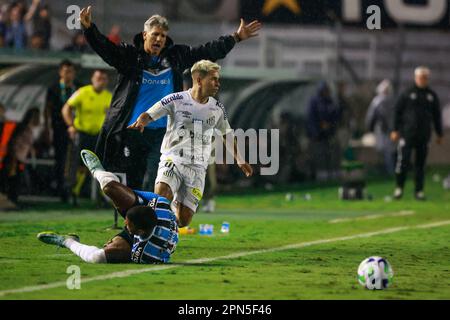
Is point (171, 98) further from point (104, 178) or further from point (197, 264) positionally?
point (197, 264)

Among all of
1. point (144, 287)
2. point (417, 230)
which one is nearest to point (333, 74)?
point (417, 230)

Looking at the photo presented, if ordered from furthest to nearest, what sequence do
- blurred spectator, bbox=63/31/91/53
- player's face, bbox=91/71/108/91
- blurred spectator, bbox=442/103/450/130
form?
blurred spectator, bbox=442/103/450/130
blurred spectator, bbox=63/31/91/53
player's face, bbox=91/71/108/91

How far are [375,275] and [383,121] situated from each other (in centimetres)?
2105

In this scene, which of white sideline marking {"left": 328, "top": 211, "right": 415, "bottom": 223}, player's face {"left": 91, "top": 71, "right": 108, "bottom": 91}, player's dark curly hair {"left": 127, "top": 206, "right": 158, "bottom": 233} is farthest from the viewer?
player's face {"left": 91, "top": 71, "right": 108, "bottom": 91}

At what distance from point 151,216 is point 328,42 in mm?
26896

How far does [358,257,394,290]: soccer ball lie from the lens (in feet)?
34.6

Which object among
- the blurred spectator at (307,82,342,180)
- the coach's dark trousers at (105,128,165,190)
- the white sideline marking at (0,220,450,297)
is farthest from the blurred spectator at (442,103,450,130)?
the coach's dark trousers at (105,128,165,190)

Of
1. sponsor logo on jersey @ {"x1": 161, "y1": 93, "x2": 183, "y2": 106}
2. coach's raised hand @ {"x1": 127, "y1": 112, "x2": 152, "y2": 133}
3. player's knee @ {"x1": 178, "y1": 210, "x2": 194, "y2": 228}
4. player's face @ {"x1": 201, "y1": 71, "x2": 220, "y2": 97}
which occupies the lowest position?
player's knee @ {"x1": 178, "y1": 210, "x2": 194, "y2": 228}

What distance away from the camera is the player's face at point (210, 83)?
514 inches

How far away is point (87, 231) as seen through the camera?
15.9 metres

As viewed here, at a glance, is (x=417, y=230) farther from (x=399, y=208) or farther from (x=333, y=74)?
(x=333, y=74)

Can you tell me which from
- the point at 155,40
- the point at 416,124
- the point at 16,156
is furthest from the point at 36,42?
the point at 155,40

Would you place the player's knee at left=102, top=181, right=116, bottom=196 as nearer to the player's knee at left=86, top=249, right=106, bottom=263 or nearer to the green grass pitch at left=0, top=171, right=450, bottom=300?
the player's knee at left=86, top=249, right=106, bottom=263

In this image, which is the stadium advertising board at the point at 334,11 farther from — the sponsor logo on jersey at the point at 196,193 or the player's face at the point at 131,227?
the player's face at the point at 131,227
